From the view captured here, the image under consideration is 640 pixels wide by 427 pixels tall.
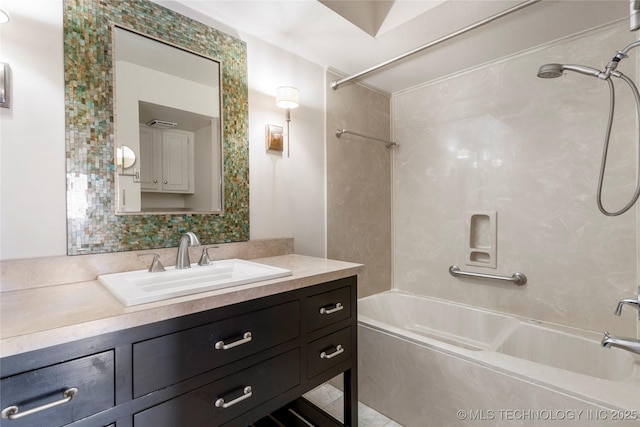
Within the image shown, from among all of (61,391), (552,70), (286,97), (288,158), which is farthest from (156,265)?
(552,70)

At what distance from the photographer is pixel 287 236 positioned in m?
1.92

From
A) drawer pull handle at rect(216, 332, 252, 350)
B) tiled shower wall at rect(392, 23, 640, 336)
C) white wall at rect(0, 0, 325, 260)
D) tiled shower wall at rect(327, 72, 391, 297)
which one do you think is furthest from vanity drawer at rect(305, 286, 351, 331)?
tiled shower wall at rect(392, 23, 640, 336)

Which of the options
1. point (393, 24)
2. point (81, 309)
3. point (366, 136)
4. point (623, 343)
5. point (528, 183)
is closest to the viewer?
point (81, 309)

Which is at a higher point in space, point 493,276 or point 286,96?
point 286,96

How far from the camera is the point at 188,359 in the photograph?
2.90ft

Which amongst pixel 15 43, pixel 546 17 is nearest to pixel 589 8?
pixel 546 17

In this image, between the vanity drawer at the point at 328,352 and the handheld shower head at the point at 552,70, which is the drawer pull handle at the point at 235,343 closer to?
the vanity drawer at the point at 328,352

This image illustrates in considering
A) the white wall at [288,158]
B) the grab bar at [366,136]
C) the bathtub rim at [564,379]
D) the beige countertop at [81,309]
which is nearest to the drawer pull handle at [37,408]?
the beige countertop at [81,309]

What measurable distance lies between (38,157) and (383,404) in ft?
6.78

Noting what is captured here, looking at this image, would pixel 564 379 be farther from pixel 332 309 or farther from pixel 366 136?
pixel 366 136

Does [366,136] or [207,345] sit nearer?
[207,345]

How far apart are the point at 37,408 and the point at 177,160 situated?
105 centimetres

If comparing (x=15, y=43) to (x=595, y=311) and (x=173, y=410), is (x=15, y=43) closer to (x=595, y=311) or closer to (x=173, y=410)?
(x=173, y=410)

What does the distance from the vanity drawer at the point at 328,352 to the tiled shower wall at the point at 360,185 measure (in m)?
0.87
